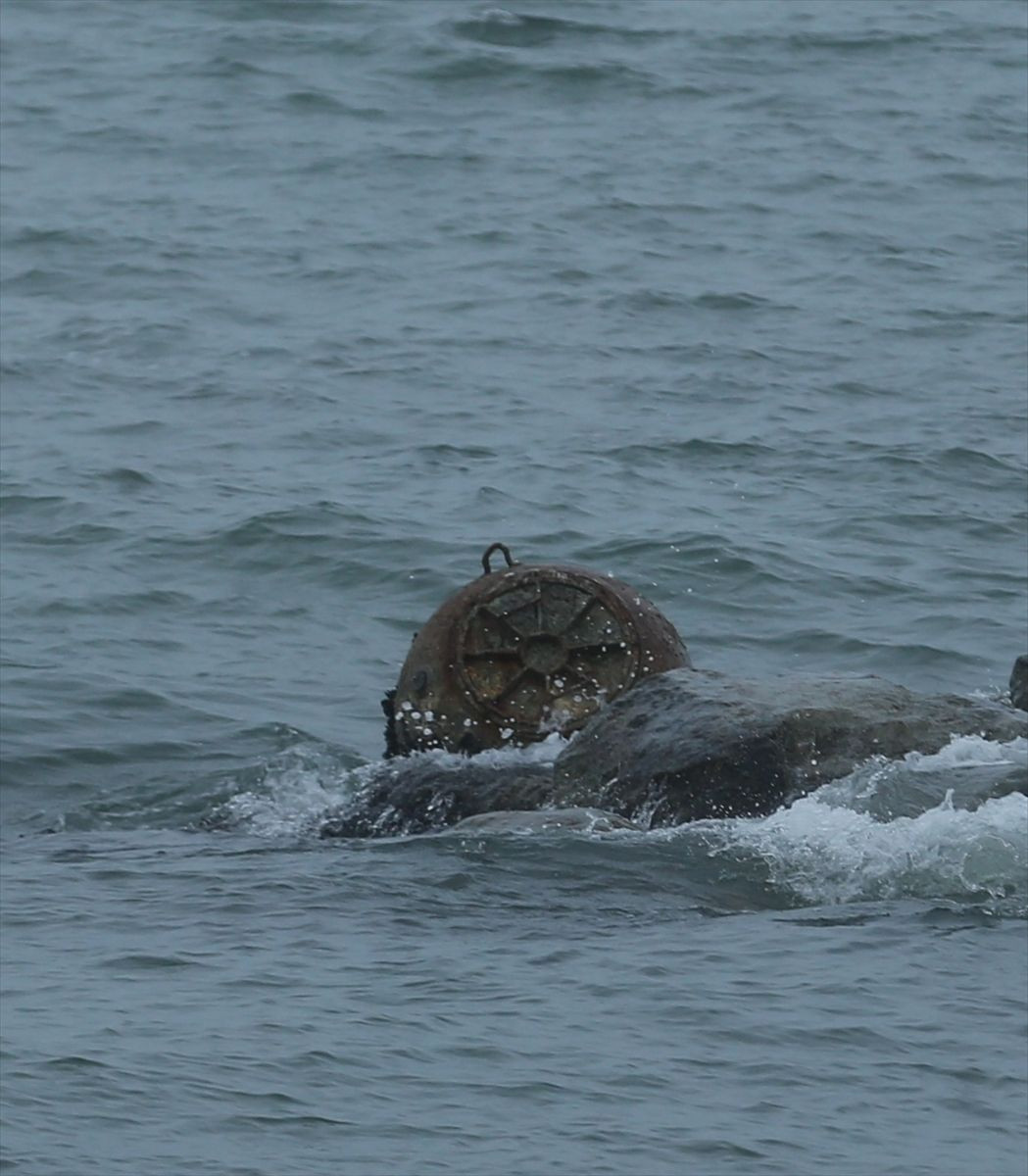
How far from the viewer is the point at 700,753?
11.2 m

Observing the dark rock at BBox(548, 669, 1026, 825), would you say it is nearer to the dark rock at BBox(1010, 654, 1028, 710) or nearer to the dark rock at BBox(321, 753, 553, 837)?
the dark rock at BBox(321, 753, 553, 837)

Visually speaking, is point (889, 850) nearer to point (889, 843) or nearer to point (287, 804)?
point (889, 843)

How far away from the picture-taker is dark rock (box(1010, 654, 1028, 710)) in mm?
12523

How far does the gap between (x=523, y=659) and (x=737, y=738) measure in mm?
1350

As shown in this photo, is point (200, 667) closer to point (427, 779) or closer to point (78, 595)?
point (78, 595)

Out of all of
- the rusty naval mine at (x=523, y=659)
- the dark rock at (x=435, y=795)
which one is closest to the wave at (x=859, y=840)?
the dark rock at (x=435, y=795)

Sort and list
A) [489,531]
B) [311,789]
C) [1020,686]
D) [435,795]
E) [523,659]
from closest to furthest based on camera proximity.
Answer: [435,795], [523,659], [1020,686], [311,789], [489,531]

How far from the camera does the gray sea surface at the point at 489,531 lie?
8562 mm

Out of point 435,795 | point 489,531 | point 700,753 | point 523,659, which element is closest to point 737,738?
point 700,753

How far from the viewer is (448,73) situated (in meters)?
29.7

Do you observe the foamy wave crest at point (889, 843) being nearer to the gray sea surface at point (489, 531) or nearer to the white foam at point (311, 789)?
the gray sea surface at point (489, 531)

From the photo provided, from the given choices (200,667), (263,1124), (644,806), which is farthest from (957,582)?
(263,1124)

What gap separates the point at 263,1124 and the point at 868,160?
2061 centimetres

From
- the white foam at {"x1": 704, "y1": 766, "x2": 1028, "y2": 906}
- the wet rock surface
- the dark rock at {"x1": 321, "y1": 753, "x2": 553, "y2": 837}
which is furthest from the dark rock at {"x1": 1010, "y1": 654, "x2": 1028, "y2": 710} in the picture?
the dark rock at {"x1": 321, "y1": 753, "x2": 553, "y2": 837}
